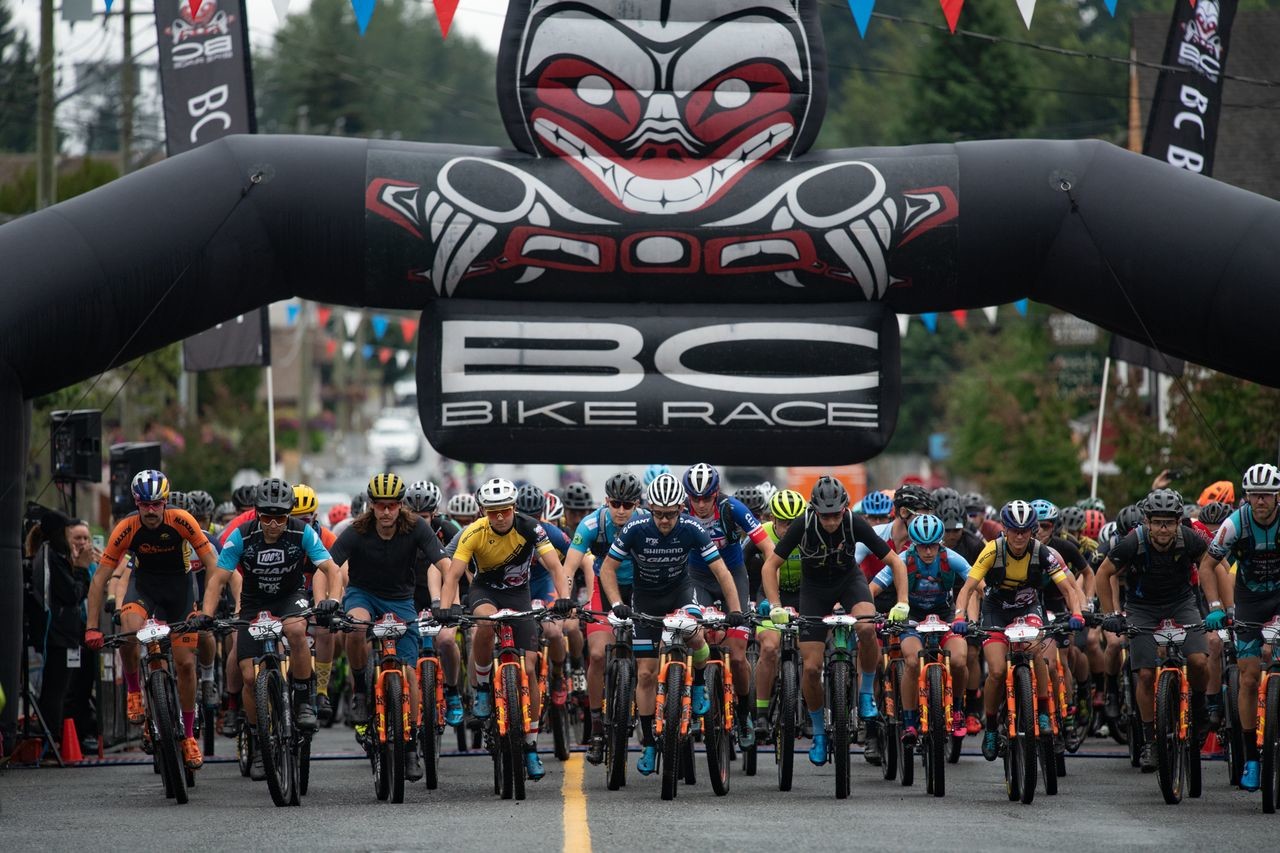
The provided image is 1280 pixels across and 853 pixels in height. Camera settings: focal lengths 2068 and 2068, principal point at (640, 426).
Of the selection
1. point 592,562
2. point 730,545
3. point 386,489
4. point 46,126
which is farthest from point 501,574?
point 46,126

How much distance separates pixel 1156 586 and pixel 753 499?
172 inches

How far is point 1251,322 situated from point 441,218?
5.16 meters

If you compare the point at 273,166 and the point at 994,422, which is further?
the point at 994,422

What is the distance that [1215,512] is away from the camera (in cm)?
1567

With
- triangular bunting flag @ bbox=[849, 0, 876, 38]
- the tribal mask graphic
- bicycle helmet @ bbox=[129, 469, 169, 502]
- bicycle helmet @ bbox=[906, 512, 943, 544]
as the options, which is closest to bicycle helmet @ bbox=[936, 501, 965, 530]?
bicycle helmet @ bbox=[906, 512, 943, 544]

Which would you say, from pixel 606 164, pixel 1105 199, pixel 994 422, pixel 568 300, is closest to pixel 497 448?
pixel 568 300

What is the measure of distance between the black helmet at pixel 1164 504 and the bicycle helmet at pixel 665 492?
299 cm

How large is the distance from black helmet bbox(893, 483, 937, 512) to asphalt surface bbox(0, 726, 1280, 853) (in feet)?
6.40

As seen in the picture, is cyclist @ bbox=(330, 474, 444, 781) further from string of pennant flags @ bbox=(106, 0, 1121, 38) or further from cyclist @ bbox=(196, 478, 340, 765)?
string of pennant flags @ bbox=(106, 0, 1121, 38)

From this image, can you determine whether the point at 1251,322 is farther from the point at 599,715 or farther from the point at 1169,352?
the point at 599,715

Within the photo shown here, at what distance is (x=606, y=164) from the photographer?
13.6 meters

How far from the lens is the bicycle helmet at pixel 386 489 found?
1310cm

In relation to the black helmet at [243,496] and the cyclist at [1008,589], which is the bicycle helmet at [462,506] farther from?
the cyclist at [1008,589]

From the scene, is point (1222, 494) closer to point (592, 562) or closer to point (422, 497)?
point (592, 562)
